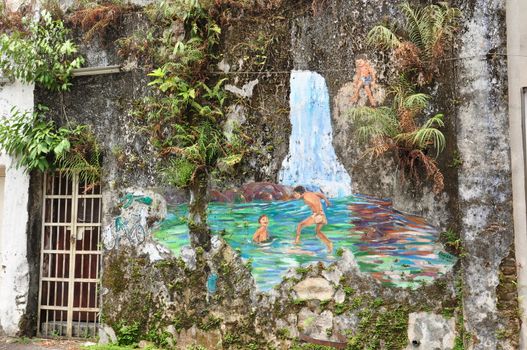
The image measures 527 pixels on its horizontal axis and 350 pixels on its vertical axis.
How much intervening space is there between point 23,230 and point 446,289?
5.59m

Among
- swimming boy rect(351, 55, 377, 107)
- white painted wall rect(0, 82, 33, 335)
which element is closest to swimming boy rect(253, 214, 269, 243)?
swimming boy rect(351, 55, 377, 107)

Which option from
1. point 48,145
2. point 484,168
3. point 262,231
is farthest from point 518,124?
point 48,145

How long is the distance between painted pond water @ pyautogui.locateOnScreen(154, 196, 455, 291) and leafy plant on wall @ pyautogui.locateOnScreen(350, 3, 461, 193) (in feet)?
1.99

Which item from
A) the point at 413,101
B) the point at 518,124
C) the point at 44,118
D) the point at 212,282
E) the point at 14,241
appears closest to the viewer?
the point at 518,124

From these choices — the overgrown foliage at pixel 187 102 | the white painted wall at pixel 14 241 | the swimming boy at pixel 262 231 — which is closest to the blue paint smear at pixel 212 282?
the swimming boy at pixel 262 231

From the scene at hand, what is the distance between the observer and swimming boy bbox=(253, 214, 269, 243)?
639cm

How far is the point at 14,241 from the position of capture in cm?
725

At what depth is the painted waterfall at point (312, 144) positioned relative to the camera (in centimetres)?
625

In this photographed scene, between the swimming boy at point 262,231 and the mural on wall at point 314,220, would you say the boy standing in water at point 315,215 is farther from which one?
the swimming boy at point 262,231

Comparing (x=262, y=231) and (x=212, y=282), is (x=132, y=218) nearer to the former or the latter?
(x=212, y=282)

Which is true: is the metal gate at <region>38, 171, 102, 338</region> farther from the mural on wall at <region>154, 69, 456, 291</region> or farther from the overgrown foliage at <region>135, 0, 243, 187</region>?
the mural on wall at <region>154, 69, 456, 291</region>

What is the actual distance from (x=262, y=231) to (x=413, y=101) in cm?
236

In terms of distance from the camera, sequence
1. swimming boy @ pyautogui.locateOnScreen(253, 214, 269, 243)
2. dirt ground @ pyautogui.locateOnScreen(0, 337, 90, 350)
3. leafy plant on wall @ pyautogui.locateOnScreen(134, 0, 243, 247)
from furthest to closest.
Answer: dirt ground @ pyautogui.locateOnScreen(0, 337, 90, 350), leafy plant on wall @ pyautogui.locateOnScreen(134, 0, 243, 247), swimming boy @ pyautogui.locateOnScreen(253, 214, 269, 243)

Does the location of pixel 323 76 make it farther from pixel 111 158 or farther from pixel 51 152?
pixel 51 152
